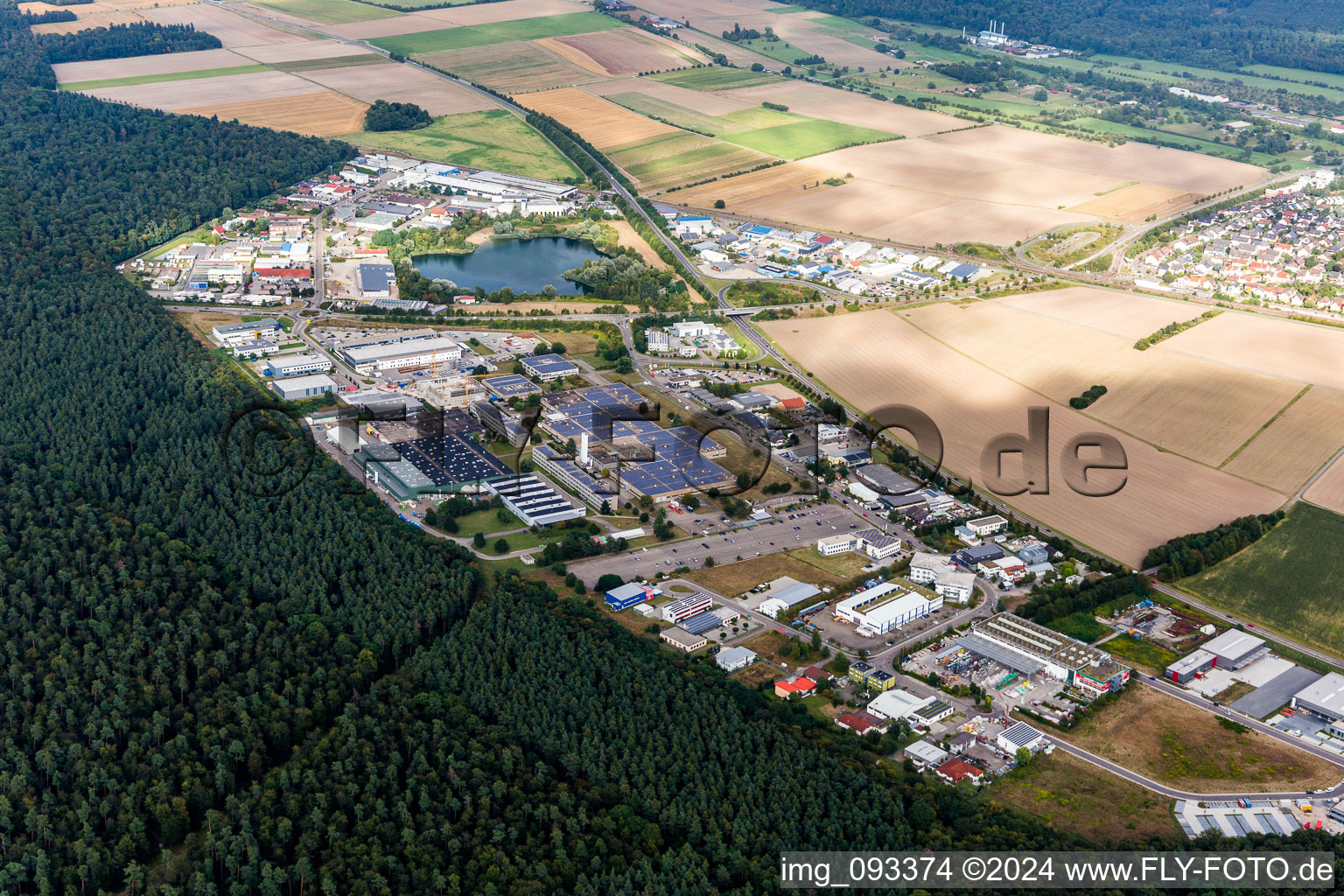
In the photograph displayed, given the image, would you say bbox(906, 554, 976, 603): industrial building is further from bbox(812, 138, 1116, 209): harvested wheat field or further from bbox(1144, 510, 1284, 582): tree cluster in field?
bbox(812, 138, 1116, 209): harvested wheat field

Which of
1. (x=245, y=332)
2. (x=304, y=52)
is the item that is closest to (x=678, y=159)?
(x=304, y=52)

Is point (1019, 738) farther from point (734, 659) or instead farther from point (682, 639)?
point (682, 639)

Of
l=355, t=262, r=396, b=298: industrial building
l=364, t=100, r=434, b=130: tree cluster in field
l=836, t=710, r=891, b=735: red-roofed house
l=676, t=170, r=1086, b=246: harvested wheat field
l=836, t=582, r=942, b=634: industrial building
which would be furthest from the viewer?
l=364, t=100, r=434, b=130: tree cluster in field

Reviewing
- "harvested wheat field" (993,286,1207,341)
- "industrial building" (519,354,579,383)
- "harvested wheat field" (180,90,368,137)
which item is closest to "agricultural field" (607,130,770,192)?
"harvested wheat field" (180,90,368,137)

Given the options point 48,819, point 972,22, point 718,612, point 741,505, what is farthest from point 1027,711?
point 972,22

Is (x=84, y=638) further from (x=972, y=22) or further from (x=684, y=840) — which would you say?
(x=972, y=22)

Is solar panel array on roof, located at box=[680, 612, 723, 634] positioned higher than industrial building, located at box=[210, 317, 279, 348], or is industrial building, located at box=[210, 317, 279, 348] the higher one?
industrial building, located at box=[210, 317, 279, 348]
